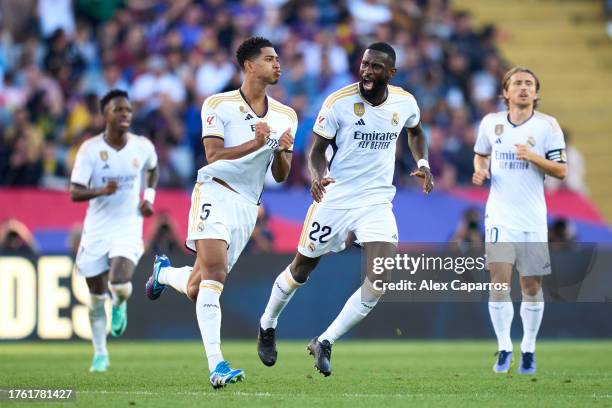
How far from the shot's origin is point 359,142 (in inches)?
476

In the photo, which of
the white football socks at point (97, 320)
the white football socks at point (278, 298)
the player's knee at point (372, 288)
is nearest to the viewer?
the player's knee at point (372, 288)

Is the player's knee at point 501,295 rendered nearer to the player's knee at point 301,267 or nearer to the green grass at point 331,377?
the green grass at point 331,377

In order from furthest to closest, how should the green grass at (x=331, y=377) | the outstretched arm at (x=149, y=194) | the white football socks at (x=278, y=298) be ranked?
1. the outstretched arm at (x=149, y=194)
2. the white football socks at (x=278, y=298)
3. the green grass at (x=331, y=377)

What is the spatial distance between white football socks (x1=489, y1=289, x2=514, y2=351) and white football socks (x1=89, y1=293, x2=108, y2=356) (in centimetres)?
416

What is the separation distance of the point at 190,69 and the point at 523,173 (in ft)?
35.3

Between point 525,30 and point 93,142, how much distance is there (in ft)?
55.1

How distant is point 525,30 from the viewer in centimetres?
2955

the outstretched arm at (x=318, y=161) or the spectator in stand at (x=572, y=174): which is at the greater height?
the spectator in stand at (x=572, y=174)

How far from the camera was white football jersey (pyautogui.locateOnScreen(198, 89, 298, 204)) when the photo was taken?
37.5ft

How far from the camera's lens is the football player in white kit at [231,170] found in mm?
11125

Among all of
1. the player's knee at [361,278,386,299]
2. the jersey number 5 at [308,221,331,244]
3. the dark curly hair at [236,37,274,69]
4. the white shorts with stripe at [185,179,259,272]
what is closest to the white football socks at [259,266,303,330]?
the jersey number 5 at [308,221,331,244]

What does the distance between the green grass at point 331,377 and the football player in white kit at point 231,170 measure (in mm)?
778

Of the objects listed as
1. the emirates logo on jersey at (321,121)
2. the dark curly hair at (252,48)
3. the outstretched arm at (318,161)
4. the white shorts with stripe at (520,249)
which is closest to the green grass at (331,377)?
the white shorts with stripe at (520,249)

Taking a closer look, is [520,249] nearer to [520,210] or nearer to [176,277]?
[520,210]
